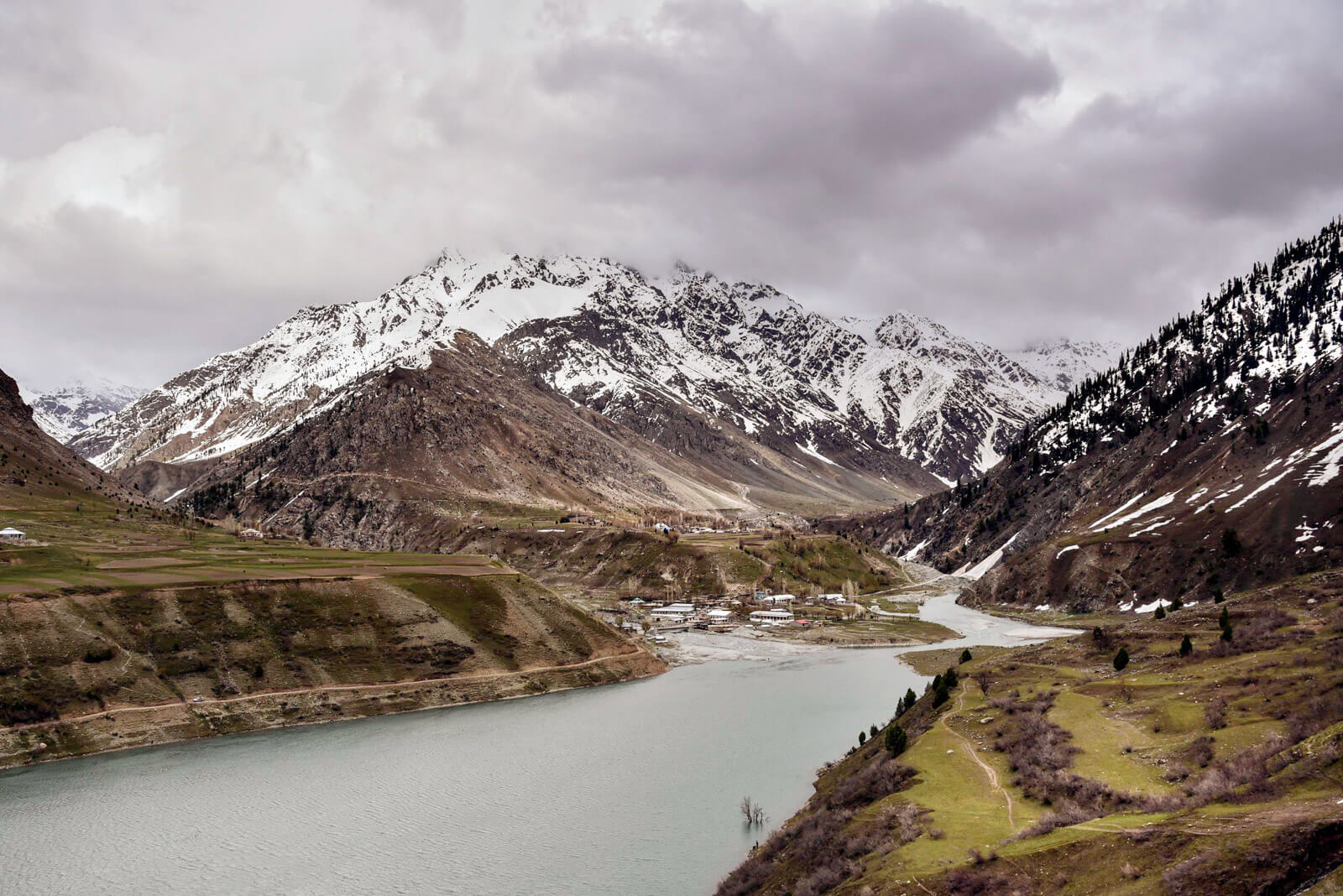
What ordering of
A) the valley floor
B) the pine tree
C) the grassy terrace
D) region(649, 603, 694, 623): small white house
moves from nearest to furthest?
the valley floor < the pine tree < the grassy terrace < region(649, 603, 694, 623): small white house

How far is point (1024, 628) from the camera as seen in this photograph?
138 m

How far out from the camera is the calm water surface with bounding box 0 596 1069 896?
47.4 m

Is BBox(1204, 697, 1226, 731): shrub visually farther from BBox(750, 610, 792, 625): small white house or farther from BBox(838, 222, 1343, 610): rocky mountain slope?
BBox(750, 610, 792, 625): small white house

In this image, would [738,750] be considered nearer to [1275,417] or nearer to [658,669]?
[658,669]

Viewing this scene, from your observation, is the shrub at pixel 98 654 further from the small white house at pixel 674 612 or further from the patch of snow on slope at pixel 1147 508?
the patch of snow on slope at pixel 1147 508

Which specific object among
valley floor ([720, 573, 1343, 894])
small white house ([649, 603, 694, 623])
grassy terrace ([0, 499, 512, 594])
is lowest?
small white house ([649, 603, 694, 623])

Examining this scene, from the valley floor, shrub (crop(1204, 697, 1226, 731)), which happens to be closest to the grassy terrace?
the valley floor

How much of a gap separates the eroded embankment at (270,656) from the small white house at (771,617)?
4512cm

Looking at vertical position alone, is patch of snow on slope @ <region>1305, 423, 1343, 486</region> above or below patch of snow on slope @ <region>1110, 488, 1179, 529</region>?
above

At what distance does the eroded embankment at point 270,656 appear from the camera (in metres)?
73.4

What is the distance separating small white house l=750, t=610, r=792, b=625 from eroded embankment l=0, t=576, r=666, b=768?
45.1 meters

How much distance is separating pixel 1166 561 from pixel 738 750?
10184cm

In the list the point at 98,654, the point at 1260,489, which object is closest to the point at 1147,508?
the point at 1260,489

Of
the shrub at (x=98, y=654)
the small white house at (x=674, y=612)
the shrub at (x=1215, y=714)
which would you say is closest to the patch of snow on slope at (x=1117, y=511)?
the small white house at (x=674, y=612)
